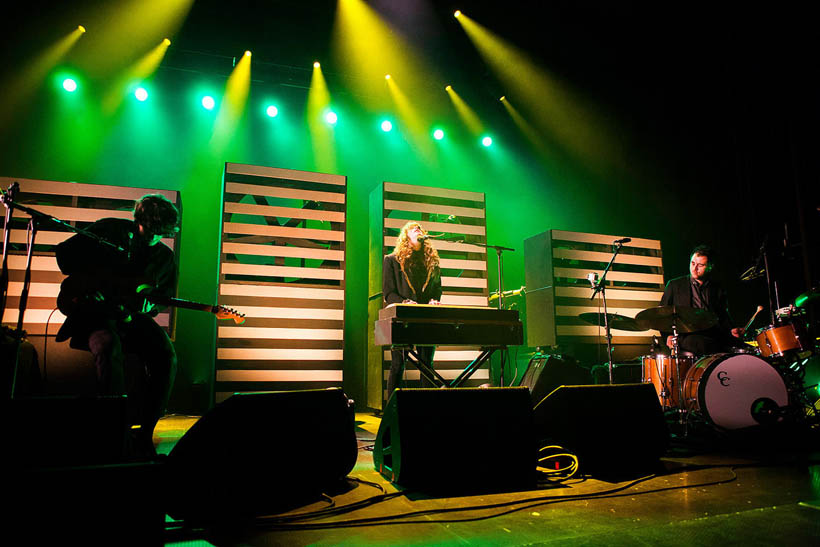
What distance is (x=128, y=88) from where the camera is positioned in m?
6.95

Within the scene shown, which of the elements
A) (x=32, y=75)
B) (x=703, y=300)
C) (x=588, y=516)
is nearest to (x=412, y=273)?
(x=703, y=300)

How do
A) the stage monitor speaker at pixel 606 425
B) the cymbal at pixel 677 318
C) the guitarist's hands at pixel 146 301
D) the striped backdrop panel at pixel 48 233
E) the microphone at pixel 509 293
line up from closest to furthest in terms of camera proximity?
the stage monitor speaker at pixel 606 425 < the guitarist's hands at pixel 146 301 < the cymbal at pixel 677 318 < the striped backdrop panel at pixel 48 233 < the microphone at pixel 509 293

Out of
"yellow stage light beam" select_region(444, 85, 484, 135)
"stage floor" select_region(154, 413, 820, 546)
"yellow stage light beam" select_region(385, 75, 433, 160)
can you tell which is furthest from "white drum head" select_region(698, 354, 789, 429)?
"yellow stage light beam" select_region(444, 85, 484, 135)

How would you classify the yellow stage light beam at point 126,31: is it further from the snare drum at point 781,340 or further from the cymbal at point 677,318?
the snare drum at point 781,340

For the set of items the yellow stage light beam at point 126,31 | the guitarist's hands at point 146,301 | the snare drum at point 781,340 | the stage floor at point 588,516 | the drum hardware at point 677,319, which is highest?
A: the yellow stage light beam at point 126,31

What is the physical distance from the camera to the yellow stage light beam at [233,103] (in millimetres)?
7324

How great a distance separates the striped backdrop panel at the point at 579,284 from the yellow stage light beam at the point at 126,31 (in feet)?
19.8

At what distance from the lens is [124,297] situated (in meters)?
3.43

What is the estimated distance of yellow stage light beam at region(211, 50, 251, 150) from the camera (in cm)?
732

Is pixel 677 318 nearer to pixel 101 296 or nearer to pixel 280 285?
pixel 280 285

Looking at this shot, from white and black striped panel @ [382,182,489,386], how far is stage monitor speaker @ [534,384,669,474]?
136 inches

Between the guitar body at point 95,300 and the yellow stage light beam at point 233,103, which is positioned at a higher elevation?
the yellow stage light beam at point 233,103

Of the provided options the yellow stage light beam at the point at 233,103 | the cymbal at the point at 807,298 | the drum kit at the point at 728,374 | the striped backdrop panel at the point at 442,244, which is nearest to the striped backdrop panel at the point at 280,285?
the striped backdrop panel at the point at 442,244

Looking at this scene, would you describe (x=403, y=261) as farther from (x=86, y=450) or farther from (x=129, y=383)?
(x=86, y=450)
